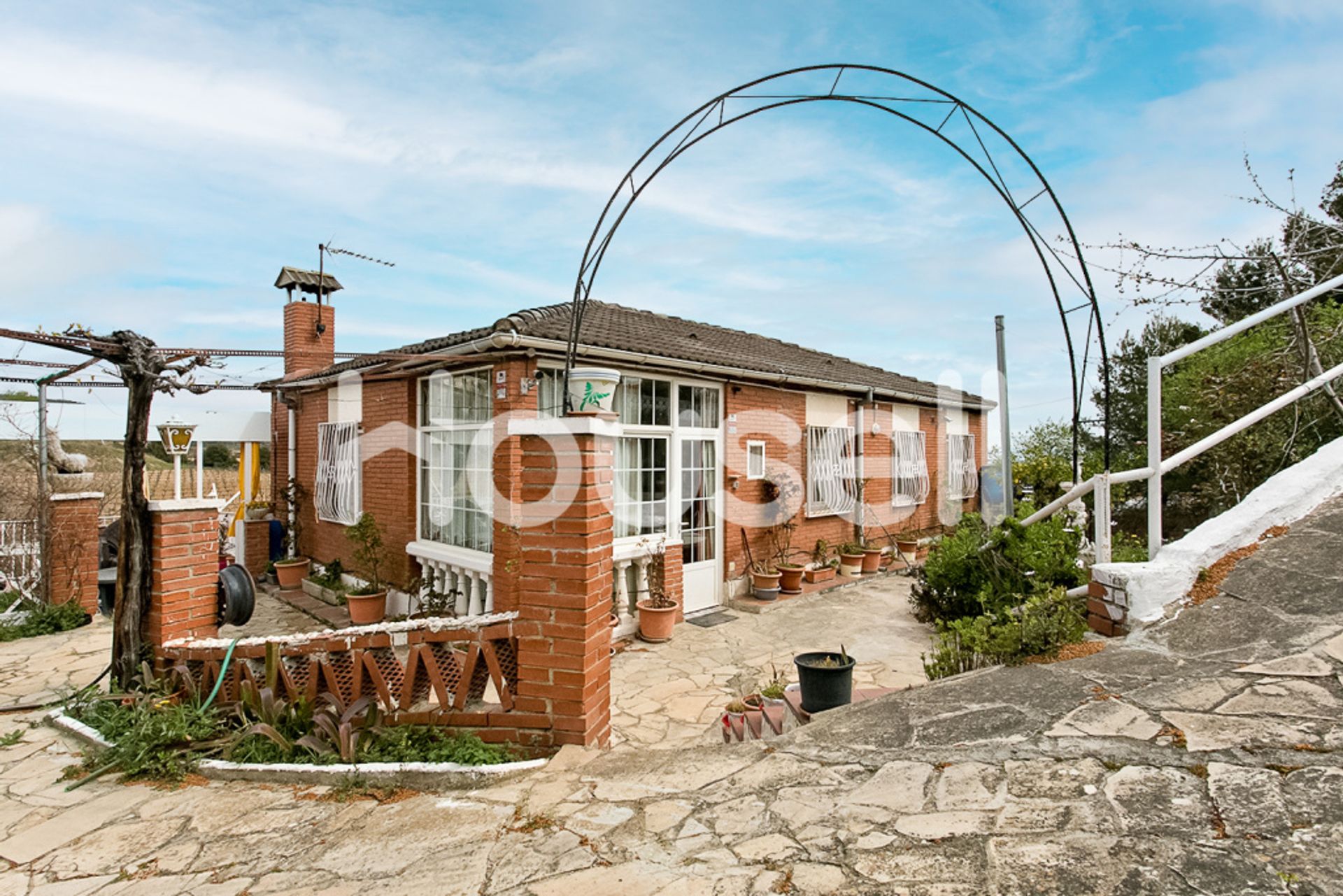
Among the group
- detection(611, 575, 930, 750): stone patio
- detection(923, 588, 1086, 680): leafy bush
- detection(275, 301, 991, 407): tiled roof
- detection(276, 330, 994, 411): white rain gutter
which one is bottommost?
detection(611, 575, 930, 750): stone patio

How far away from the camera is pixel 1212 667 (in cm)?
283

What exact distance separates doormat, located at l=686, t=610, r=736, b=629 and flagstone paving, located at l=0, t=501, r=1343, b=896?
4.25 m

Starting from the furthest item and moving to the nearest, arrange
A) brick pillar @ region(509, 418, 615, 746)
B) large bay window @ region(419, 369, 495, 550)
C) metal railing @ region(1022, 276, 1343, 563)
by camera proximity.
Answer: large bay window @ region(419, 369, 495, 550) < metal railing @ region(1022, 276, 1343, 563) < brick pillar @ region(509, 418, 615, 746)

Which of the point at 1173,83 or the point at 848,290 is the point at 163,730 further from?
the point at 848,290

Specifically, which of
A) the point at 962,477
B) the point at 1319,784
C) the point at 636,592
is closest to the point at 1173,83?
the point at 1319,784

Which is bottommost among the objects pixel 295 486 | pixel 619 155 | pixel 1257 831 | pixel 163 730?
pixel 163 730

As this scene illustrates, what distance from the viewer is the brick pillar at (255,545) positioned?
34.1 ft

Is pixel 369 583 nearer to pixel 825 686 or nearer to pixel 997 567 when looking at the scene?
pixel 825 686

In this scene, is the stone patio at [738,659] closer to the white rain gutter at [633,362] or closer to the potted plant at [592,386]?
the potted plant at [592,386]

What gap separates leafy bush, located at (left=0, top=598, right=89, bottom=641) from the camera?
22.5ft

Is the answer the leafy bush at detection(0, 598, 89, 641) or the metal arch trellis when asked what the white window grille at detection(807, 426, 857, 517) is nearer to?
the metal arch trellis

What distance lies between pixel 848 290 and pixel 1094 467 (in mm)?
4384

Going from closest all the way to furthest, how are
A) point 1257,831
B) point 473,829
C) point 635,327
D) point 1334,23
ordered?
1. point 1257,831
2. point 473,829
3. point 1334,23
4. point 635,327

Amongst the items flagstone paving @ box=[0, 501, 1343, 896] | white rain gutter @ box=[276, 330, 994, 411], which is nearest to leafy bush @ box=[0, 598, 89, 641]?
white rain gutter @ box=[276, 330, 994, 411]
